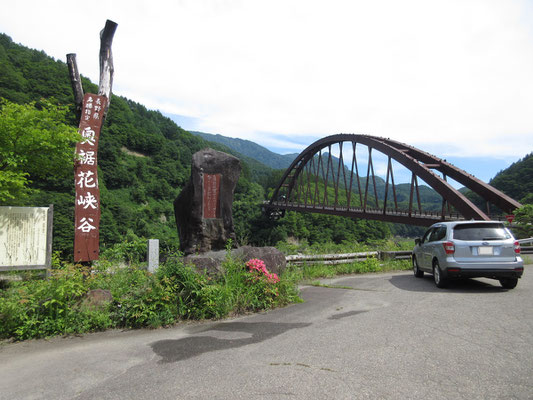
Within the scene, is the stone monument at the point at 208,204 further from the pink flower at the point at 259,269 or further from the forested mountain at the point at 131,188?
the forested mountain at the point at 131,188

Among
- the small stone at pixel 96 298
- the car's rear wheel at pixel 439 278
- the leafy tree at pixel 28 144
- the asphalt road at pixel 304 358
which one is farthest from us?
the car's rear wheel at pixel 439 278

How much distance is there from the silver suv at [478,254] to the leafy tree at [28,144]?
27.4 feet

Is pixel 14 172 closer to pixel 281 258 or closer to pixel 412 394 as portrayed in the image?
pixel 281 258

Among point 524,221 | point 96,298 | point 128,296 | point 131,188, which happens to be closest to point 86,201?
point 96,298

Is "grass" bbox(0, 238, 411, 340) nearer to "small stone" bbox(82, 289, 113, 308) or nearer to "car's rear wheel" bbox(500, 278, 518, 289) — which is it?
"small stone" bbox(82, 289, 113, 308)

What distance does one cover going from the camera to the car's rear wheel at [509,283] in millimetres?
7201

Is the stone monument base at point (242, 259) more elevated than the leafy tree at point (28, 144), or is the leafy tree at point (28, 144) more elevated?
the leafy tree at point (28, 144)

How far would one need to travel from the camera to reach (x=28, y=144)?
22.4ft

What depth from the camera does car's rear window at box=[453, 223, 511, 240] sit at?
7262mm

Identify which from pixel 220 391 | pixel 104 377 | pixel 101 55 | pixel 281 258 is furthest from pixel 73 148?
pixel 220 391

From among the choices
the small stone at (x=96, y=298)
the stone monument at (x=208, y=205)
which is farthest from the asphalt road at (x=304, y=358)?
the stone monument at (x=208, y=205)

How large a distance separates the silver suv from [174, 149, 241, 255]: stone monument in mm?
4953

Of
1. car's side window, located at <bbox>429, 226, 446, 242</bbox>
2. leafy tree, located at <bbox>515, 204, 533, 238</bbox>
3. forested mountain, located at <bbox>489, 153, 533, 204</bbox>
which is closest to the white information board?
car's side window, located at <bbox>429, 226, 446, 242</bbox>

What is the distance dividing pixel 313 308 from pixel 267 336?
166 centimetres
